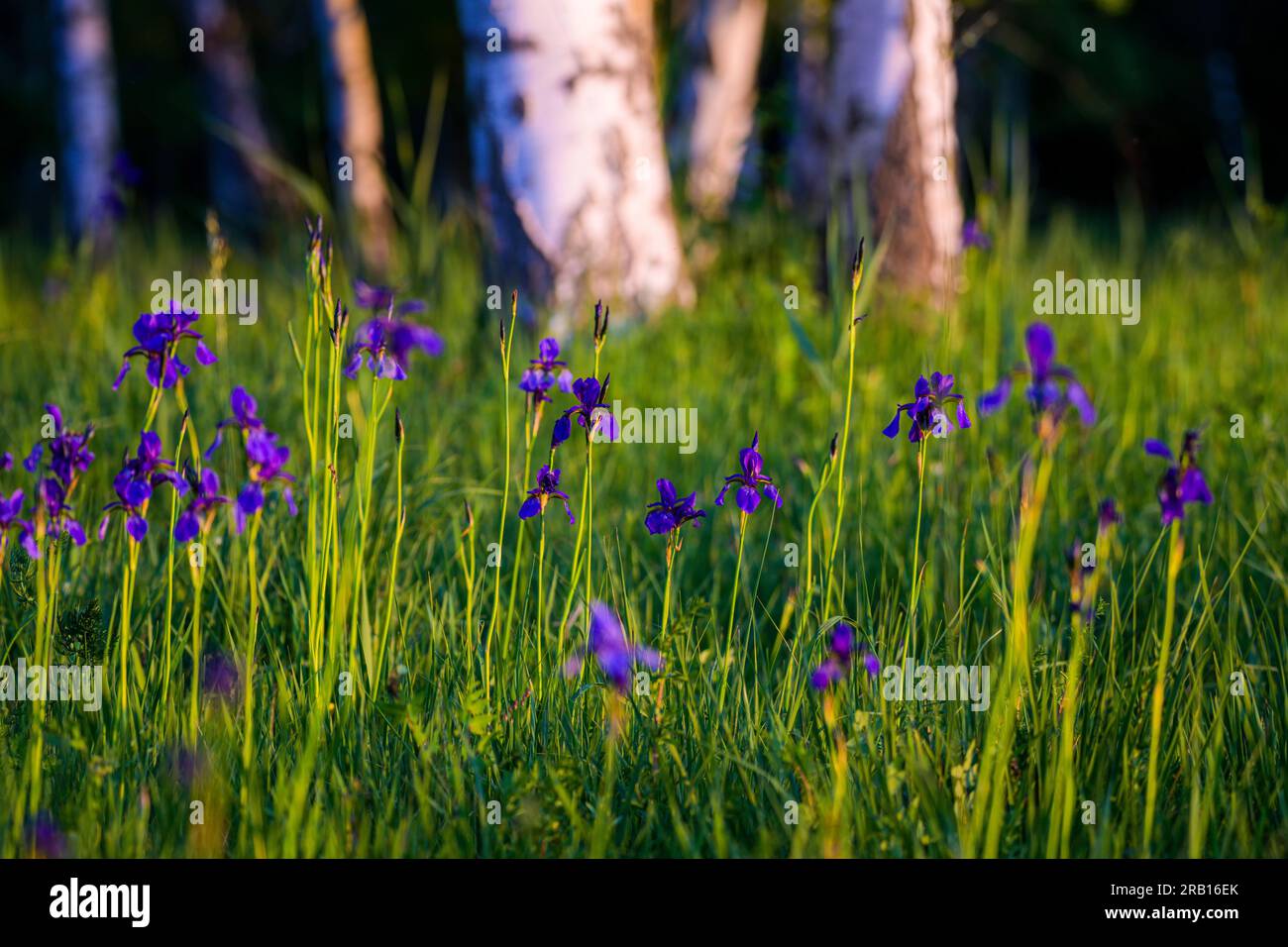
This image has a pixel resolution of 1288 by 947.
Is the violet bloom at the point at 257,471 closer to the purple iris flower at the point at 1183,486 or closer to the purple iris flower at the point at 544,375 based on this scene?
the purple iris flower at the point at 544,375

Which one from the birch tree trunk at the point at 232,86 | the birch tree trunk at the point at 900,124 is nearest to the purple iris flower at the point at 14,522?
the birch tree trunk at the point at 900,124

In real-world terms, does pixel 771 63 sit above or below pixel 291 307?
above

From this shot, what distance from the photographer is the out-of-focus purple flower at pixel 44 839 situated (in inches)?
65.1

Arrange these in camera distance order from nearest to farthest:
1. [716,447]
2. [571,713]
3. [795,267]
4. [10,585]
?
[571,713]
[10,585]
[716,447]
[795,267]

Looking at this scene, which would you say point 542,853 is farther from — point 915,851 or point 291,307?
point 291,307

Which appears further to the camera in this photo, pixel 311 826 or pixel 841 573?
pixel 841 573

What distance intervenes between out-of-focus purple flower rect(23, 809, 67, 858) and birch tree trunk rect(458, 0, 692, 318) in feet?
9.09

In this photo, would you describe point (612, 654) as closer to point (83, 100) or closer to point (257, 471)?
point (257, 471)

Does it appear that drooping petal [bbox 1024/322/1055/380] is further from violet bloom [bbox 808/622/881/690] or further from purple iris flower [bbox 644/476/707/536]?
purple iris flower [bbox 644/476/707/536]

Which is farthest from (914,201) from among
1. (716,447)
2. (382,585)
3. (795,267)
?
(382,585)

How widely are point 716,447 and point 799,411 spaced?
0.43m

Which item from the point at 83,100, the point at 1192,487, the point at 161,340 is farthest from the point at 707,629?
the point at 83,100

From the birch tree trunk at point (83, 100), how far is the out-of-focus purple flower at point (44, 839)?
697 cm
